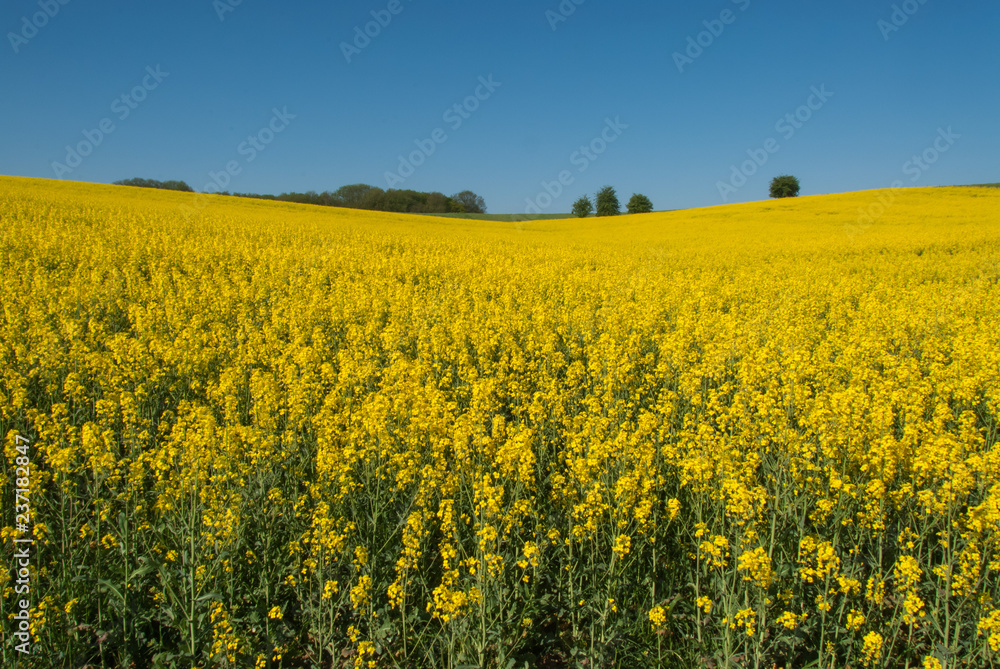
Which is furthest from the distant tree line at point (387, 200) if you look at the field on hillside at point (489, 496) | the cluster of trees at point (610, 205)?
the field on hillside at point (489, 496)

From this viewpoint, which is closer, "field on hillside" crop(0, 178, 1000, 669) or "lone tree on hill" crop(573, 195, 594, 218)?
"field on hillside" crop(0, 178, 1000, 669)

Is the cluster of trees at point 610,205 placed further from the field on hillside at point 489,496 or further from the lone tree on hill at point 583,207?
the field on hillside at point 489,496

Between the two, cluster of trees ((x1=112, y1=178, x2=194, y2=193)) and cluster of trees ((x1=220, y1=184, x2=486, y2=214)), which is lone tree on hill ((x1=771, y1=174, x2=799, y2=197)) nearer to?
cluster of trees ((x1=220, y1=184, x2=486, y2=214))

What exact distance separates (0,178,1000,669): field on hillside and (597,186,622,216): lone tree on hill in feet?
197

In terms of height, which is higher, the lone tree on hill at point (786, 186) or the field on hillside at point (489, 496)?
the lone tree on hill at point (786, 186)

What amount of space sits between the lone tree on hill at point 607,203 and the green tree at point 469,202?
19998 mm

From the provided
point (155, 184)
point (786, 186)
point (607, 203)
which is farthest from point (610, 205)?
point (155, 184)

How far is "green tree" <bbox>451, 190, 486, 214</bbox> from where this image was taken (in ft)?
264

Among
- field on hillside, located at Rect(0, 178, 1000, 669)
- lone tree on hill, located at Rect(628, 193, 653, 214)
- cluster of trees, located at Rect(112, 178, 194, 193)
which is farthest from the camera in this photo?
lone tree on hill, located at Rect(628, 193, 653, 214)

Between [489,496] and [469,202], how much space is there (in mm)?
80749

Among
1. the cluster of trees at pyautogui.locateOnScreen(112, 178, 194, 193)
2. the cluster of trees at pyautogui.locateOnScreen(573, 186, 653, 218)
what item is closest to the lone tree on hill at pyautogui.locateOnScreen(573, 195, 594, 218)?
the cluster of trees at pyautogui.locateOnScreen(573, 186, 653, 218)

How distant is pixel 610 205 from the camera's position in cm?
6625

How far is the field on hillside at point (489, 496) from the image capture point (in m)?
3.06

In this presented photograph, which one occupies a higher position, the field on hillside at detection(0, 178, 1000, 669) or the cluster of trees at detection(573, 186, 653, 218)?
the cluster of trees at detection(573, 186, 653, 218)
